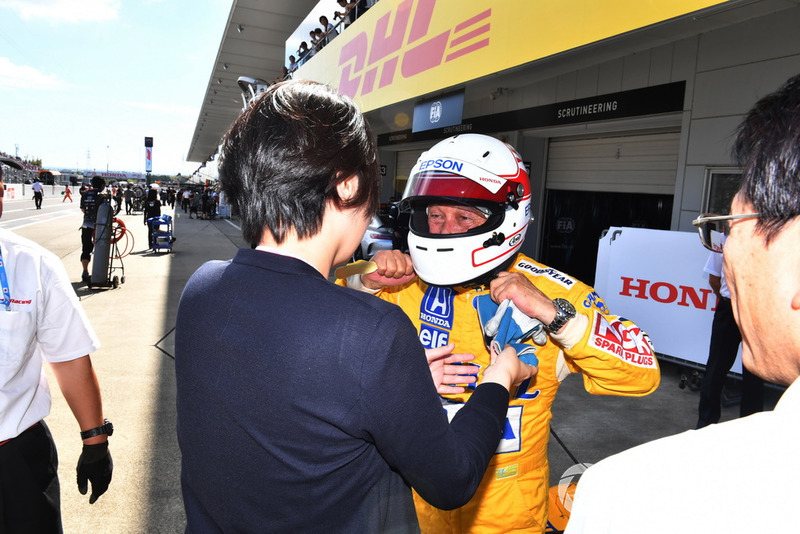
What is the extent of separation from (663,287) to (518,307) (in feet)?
13.8

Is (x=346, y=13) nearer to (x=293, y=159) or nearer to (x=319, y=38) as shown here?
(x=319, y=38)

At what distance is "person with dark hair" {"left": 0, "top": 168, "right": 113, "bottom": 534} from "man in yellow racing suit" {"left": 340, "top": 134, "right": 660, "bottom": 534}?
1022mm

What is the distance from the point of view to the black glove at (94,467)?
1.85 metres

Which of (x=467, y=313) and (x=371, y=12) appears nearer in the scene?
(x=467, y=313)

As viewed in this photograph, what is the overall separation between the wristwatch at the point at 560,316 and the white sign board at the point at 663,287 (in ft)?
12.7

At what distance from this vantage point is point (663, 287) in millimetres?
4965

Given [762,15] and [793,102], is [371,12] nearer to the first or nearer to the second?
[762,15]

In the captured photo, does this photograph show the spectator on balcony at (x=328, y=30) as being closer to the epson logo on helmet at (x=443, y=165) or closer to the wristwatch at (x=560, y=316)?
the epson logo on helmet at (x=443, y=165)

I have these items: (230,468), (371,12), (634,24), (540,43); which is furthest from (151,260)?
(230,468)

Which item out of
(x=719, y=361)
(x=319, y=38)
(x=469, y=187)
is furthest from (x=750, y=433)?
(x=319, y=38)

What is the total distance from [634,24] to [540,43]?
1047 millimetres

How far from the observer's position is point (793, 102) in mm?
676

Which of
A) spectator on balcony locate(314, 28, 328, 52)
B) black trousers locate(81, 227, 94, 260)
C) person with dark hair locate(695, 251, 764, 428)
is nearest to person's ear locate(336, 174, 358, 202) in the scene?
person with dark hair locate(695, 251, 764, 428)

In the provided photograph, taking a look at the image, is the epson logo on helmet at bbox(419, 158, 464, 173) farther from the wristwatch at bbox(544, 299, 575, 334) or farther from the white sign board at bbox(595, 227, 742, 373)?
the white sign board at bbox(595, 227, 742, 373)
